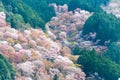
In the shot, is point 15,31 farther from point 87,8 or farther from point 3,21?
point 87,8

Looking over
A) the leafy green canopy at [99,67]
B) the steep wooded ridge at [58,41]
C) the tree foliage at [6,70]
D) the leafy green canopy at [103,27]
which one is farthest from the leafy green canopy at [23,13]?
the tree foliage at [6,70]

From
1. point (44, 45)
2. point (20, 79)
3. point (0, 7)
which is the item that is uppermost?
point (0, 7)

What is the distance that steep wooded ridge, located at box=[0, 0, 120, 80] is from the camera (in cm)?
4469

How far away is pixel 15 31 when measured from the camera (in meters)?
50.4

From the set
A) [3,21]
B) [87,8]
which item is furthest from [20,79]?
[87,8]

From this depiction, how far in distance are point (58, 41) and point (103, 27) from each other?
18.5ft

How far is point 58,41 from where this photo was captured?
5825cm

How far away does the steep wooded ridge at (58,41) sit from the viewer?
147 ft

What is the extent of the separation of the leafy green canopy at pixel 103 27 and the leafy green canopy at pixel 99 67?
11.2 meters

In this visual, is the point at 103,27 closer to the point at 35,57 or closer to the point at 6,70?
the point at 35,57

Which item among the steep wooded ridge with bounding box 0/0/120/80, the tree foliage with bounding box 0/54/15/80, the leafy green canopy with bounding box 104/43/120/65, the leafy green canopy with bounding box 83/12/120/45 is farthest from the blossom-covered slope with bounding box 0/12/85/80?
the leafy green canopy with bounding box 83/12/120/45

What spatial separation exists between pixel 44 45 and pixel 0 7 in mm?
8671

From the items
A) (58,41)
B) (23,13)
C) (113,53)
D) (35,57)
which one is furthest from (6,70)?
(23,13)

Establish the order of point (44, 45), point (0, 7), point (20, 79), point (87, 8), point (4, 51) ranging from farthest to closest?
1. point (87, 8)
2. point (0, 7)
3. point (44, 45)
4. point (4, 51)
5. point (20, 79)
